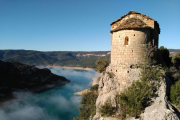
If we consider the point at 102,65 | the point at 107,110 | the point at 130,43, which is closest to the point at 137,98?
the point at 107,110

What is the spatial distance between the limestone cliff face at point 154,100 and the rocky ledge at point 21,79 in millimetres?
38614

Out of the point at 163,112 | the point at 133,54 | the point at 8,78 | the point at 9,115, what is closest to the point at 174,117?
the point at 163,112

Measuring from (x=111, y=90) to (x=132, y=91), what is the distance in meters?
2.31

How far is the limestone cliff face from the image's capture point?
620 cm

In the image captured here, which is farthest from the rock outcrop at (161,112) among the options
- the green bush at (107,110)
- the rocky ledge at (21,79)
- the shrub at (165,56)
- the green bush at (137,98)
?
the rocky ledge at (21,79)

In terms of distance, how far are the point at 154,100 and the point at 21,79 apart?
4959 cm

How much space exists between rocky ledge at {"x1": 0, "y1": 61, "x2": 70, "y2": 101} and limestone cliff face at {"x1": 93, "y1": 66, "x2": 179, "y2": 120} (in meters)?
38.6

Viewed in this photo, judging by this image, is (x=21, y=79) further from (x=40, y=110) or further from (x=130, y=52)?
(x=130, y=52)

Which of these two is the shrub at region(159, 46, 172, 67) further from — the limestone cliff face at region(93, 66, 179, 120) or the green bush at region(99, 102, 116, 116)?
the green bush at region(99, 102, 116, 116)

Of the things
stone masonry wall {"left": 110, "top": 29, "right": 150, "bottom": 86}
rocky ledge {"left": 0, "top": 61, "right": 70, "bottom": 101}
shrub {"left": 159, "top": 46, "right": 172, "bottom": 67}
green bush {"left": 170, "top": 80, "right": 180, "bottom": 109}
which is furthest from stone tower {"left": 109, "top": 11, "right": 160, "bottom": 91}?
rocky ledge {"left": 0, "top": 61, "right": 70, "bottom": 101}

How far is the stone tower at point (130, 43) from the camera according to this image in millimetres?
9617

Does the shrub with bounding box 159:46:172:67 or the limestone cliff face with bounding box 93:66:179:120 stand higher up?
the shrub with bounding box 159:46:172:67

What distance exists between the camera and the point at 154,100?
26.0ft

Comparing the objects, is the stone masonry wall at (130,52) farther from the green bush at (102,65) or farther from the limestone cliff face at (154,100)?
the green bush at (102,65)
